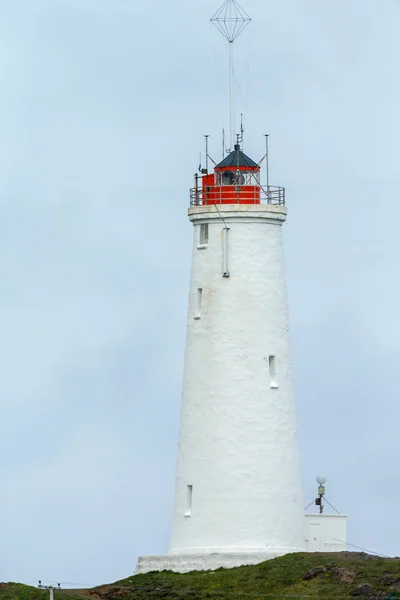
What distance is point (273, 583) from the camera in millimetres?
68062

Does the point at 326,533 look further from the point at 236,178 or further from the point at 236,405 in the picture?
the point at 236,178

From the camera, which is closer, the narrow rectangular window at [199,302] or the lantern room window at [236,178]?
the narrow rectangular window at [199,302]

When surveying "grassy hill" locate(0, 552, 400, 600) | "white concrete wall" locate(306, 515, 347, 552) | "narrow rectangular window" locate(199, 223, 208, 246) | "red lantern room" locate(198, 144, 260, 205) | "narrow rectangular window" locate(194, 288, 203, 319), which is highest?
"red lantern room" locate(198, 144, 260, 205)

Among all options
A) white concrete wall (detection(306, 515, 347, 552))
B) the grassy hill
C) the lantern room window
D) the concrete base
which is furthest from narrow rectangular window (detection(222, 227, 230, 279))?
the grassy hill

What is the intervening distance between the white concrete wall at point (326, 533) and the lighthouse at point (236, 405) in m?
0.80

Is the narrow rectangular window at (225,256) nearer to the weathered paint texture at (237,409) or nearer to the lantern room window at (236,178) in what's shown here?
the weathered paint texture at (237,409)

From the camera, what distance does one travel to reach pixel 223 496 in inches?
2832

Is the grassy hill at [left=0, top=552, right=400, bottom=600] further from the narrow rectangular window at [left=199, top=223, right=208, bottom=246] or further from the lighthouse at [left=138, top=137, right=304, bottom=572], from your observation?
the narrow rectangular window at [left=199, top=223, right=208, bottom=246]

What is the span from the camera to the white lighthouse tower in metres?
72.1

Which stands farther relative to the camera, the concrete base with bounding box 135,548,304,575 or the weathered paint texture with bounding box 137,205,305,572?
the weathered paint texture with bounding box 137,205,305,572

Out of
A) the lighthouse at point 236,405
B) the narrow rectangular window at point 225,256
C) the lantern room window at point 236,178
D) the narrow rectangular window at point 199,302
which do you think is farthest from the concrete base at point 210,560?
the lantern room window at point 236,178

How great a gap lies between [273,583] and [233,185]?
44.6ft

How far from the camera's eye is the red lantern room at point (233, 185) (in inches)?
2904

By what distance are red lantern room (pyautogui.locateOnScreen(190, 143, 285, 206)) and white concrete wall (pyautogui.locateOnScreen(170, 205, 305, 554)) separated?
77 centimetres
